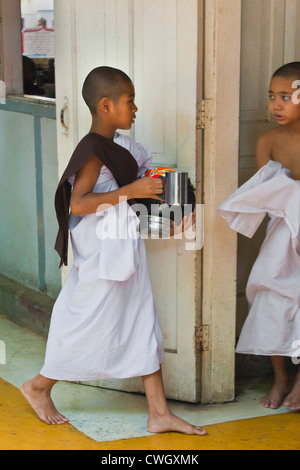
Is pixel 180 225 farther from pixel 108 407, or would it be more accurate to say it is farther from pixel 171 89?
pixel 108 407

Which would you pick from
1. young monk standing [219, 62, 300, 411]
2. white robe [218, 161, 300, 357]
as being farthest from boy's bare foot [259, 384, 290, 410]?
white robe [218, 161, 300, 357]

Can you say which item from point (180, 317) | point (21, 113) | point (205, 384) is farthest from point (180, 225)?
point (21, 113)

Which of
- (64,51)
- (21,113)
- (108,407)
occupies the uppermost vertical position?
(64,51)

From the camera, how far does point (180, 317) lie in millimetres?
3934

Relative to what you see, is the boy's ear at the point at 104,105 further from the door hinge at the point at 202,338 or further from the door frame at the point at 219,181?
the door hinge at the point at 202,338

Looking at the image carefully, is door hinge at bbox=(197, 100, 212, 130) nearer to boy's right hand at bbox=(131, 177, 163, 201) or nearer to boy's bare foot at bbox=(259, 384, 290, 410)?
boy's right hand at bbox=(131, 177, 163, 201)

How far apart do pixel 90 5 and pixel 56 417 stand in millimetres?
1985

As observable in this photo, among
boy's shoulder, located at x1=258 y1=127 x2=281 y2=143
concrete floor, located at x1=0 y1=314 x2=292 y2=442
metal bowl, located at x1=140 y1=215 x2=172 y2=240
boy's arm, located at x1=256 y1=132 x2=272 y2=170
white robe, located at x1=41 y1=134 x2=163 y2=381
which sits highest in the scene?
boy's shoulder, located at x1=258 y1=127 x2=281 y2=143

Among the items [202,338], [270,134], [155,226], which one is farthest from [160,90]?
[202,338]

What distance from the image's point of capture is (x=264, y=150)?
12.7 feet

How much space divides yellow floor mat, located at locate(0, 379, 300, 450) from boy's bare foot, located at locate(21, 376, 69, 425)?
50 millimetres

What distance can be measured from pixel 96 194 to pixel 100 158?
0.15m

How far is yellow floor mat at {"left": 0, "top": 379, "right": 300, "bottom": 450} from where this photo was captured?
343cm

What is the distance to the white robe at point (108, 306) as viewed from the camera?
348 centimetres
